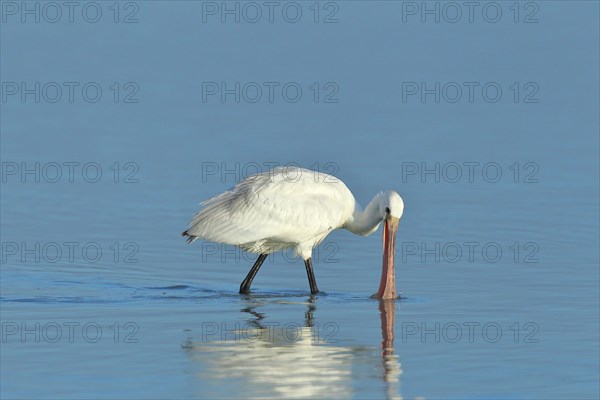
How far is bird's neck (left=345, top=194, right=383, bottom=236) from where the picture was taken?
15.5 meters

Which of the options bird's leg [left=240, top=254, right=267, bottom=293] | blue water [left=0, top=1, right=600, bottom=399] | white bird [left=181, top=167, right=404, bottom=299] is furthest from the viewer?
white bird [left=181, top=167, right=404, bottom=299]

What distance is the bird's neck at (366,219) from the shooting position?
15508mm

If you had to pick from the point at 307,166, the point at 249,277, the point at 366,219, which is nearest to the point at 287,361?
the point at 249,277

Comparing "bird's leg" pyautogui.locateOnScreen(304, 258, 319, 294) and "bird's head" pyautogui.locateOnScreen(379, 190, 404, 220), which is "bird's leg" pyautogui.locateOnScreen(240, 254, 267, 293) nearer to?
"bird's leg" pyautogui.locateOnScreen(304, 258, 319, 294)

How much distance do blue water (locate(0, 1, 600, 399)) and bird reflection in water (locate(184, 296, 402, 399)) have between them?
0.12 ft

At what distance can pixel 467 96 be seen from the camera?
79.8ft

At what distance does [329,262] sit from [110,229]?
8.70ft

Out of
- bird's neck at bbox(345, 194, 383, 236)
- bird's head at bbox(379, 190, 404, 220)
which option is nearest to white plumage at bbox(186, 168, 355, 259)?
bird's neck at bbox(345, 194, 383, 236)

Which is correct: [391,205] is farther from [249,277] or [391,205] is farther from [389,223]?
[249,277]

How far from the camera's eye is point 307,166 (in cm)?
1988

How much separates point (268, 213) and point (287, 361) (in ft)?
11.6

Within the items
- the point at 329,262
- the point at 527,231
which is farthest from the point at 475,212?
the point at 329,262

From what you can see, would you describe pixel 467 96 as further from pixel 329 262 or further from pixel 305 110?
pixel 329 262

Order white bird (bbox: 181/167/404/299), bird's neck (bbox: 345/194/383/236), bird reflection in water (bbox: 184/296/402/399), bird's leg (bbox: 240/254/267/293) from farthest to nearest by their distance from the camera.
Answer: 1. bird's neck (bbox: 345/194/383/236)
2. white bird (bbox: 181/167/404/299)
3. bird's leg (bbox: 240/254/267/293)
4. bird reflection in water (bbox: 184/296/402/399)
